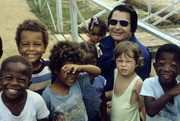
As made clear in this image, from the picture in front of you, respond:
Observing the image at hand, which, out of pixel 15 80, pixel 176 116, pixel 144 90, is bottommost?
pixel 176 116

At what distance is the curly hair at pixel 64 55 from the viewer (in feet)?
7.25

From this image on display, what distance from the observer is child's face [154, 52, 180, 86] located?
201cm

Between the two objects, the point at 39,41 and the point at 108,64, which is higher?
the point at 39,41

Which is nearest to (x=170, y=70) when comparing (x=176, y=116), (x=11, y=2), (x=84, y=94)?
(x=176, y=116)

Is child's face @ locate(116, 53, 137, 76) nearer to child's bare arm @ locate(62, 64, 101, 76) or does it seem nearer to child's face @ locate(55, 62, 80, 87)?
child's bare arm @ locate(62, 64, 101, 76)

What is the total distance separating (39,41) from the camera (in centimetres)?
245

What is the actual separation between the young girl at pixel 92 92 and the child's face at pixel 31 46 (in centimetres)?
38

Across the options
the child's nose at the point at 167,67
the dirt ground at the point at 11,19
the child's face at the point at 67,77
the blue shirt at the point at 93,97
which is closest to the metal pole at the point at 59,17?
the dirt ground at the point at 11,19

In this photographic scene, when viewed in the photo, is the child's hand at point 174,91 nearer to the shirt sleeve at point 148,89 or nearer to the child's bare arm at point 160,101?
the child's bare arm at point 160,101

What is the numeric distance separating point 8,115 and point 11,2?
762cm

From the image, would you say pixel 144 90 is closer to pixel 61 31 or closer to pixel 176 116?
pixel 176 116

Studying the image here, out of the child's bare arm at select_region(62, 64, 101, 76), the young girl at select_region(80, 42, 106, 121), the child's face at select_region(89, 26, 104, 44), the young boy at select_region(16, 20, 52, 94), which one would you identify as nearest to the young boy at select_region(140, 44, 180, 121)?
the child's bare arm at select_region(62, 64, 101, 76)

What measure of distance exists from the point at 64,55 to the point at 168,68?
0.75 metres

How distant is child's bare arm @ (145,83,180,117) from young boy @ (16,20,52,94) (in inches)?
34.4
